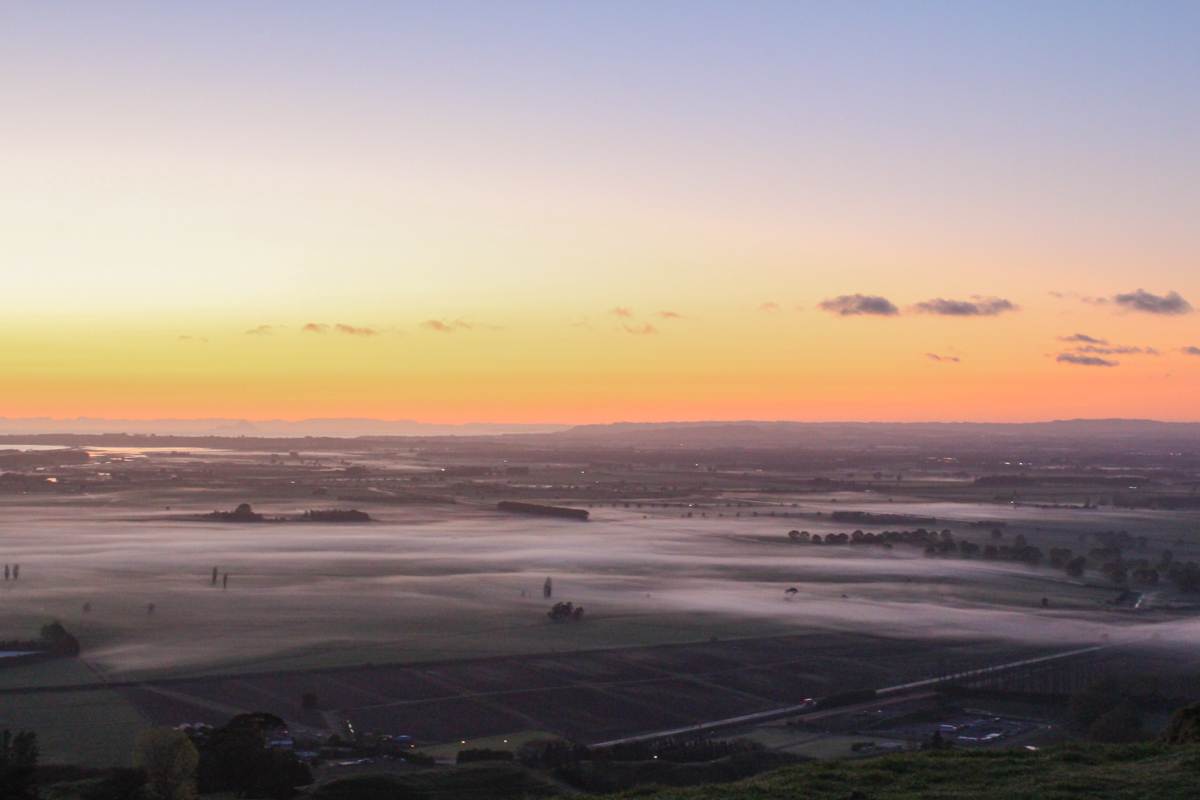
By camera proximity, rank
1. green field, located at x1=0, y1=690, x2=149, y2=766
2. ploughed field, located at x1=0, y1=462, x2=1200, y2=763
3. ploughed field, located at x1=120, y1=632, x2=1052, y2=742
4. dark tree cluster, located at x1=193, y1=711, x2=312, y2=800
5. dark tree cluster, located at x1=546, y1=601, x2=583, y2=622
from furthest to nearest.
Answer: dark tree cluster, located at x1=546, y1=601, x2=583, y2=622 < ploughed field, located at x1=0, y1=462, x2=1200, y2=763 < ploughed field, located at x1=120, y1=632, x2=1052, y2=742 < green field, located at x1=0, y1=690, x2=149, y2=766 < dark tree cluster, located at x1=193, y1=711, x2=312, y2=800

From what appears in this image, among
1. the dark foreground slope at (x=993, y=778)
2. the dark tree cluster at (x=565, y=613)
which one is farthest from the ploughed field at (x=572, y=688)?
the dark foreground slope at (x=993, y=778)

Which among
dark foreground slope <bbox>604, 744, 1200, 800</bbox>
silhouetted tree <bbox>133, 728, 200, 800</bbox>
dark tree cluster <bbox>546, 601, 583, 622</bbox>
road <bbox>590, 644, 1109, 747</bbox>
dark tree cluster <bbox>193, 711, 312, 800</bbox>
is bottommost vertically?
road <bbox>590, 644, 1109, 747</bbox>

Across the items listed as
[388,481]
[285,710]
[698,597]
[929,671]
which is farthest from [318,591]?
[388,481]

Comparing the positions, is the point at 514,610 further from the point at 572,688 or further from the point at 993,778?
the point at 993,778

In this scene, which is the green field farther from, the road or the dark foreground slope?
the dark foreground slope

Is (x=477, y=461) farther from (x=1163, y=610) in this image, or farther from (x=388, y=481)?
(x=1163, y=610)

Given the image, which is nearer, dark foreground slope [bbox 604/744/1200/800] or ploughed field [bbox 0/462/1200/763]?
dark foreground slope [bbox 604/744/1200/800]

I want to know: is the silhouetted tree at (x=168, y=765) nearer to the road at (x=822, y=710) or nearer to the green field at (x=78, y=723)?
the green field at (x=78, y=723)

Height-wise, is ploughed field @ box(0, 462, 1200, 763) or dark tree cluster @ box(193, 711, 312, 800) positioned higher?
dark tree cluster @ box(193, 711, 312, 800)

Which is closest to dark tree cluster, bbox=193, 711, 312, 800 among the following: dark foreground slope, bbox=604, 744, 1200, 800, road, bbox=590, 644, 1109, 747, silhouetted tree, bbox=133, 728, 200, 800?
silhouetted tree, bbox=133, 728, 200, 800
